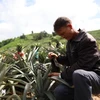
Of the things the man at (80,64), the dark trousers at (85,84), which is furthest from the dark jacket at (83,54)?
the dark trousers at (85,84)

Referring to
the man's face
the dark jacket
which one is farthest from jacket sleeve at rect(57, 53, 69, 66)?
the man's face

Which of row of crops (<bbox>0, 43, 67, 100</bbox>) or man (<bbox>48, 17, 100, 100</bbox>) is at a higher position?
man (<bbox>48, 17, 100, 100</bbox>)

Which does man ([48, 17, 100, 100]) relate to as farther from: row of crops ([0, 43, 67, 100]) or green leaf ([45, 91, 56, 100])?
green leaf ([45, 91, 56, 100])

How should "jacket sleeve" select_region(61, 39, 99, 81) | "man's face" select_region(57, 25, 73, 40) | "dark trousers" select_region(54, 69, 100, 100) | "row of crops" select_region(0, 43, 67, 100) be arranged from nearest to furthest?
"dark trousers" select_region(54, 69, 100, 100) → "jacket sleeve" select_region(61, 39, 99, 81) → "man's face" select_region(57, 25, 73, 40) → "row of crops" select_region(0, 43, 67, 100)

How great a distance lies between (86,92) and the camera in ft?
11.5

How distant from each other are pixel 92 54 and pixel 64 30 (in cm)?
46

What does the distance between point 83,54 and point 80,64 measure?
13 centimetres

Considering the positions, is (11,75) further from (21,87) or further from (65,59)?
(65,59)

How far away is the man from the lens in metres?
3.53

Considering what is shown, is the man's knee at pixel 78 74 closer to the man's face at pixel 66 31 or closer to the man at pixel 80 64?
the man at pixel 80 64

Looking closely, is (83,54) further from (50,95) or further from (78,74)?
(50,95)

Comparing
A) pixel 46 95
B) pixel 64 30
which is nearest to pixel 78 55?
pixel 64 30

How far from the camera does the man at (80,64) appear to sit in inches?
139

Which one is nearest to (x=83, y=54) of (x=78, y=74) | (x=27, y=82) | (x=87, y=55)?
(x=87, y=55)
